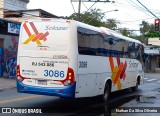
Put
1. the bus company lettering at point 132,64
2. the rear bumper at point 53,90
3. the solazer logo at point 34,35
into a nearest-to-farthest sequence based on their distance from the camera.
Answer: the rear bumper at point 53,90, the solazer logo at point 34,35, the bus company lettering at point 132,64

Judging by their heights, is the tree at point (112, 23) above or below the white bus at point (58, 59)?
above

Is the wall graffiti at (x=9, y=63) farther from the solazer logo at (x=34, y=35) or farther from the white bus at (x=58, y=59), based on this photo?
the solazer logo at (x=34, y=35)

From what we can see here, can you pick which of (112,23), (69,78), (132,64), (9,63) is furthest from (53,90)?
(112,23)

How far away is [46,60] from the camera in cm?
1206

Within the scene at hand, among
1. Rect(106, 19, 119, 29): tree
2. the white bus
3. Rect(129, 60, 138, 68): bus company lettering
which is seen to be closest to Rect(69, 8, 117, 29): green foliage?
Rect(106, 19, 119, 29): tree

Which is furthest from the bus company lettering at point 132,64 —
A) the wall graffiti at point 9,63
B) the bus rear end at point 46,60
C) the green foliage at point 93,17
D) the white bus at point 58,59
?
the green foliage at point 93,17

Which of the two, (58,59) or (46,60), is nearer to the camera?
(58,59)

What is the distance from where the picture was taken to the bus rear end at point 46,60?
1174 cm

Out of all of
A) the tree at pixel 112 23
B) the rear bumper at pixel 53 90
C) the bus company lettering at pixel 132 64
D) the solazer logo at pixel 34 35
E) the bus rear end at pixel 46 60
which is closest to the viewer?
the rear bumper at pixel 53 90

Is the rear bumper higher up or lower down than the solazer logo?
lower down

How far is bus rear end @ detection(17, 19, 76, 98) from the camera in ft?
38.5

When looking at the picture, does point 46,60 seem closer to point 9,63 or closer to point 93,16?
point 9,63

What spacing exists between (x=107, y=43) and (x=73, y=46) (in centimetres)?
340

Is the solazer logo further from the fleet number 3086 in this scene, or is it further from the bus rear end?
the fleet number 3086
